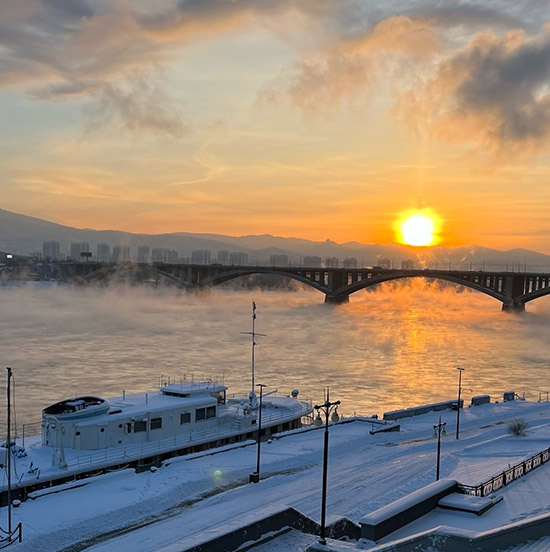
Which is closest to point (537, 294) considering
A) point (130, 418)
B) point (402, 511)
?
point (130, 418)

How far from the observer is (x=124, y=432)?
3259 cm

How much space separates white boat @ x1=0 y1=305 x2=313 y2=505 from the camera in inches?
1136

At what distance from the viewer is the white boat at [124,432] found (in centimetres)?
2886

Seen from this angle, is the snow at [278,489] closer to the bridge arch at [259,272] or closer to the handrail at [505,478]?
the handrail at [505,478]

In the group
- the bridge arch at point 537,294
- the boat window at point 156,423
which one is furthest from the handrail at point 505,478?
the bridge arch at point 537,294

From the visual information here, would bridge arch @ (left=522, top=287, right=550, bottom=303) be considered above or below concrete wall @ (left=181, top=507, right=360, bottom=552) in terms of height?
above

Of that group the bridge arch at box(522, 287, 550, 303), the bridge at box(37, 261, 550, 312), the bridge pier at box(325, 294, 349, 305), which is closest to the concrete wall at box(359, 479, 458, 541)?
the bridge at box(37, 261, 550, 312)

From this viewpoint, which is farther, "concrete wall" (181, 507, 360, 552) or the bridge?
the bridge

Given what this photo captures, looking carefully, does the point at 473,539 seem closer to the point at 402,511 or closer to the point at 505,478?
the point at 402,511

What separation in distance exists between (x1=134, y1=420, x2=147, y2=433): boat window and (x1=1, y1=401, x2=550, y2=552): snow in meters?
3.06

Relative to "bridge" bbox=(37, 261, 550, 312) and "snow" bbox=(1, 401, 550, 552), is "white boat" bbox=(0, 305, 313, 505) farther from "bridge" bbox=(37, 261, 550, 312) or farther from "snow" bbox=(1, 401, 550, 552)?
"bridge" bbox=(37, 261, 550, 312)

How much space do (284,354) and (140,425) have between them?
45.6 meters

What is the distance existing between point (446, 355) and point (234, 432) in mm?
51551

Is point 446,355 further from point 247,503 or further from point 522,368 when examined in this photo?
point 247,503
